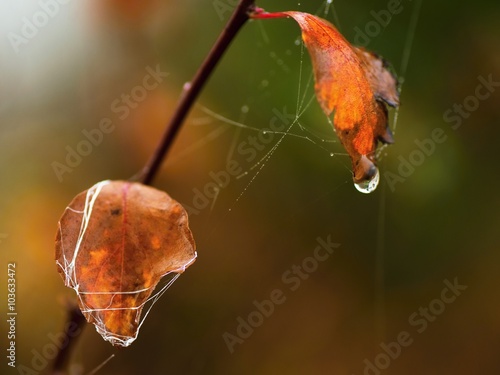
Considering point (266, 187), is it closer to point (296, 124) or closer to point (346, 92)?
point (296, 124)

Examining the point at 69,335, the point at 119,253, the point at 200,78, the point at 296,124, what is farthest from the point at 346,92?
the point at 296,124

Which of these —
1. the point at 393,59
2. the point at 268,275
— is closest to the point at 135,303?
the point at 268,275

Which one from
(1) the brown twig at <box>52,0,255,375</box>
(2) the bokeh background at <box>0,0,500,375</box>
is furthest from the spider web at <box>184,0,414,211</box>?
(1) the brown twig at <box>52,0,255,375</box>

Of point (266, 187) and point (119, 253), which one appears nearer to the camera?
point (119, 253)

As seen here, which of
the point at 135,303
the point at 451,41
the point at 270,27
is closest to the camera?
the point at 135,303

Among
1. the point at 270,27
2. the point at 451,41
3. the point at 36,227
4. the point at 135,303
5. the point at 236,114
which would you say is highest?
the point at 451,41

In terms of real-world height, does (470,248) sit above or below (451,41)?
below

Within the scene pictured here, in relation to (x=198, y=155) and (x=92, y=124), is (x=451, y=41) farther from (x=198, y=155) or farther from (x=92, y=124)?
(x=92, y=124)
